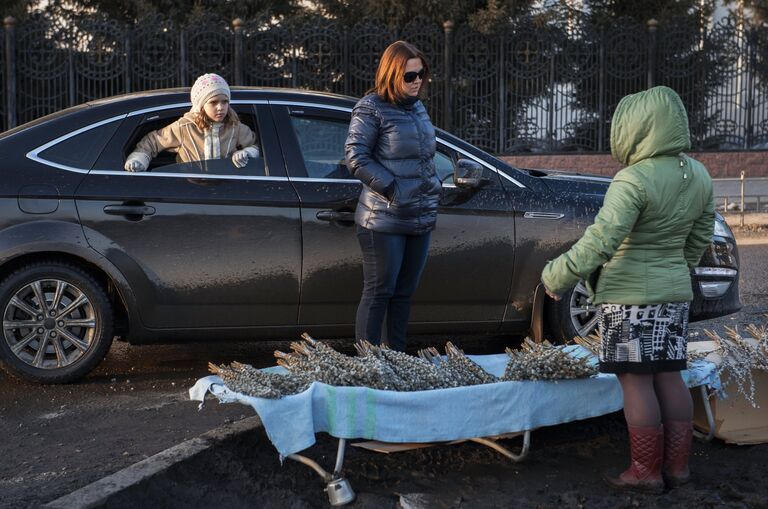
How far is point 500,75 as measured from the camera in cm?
1803

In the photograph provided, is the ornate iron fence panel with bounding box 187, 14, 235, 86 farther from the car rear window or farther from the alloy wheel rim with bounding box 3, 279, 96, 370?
the alloy wheel rim with bounding box 3, 279, 96, 370

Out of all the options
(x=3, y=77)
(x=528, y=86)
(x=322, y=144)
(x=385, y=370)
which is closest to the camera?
(x=385, y=370)

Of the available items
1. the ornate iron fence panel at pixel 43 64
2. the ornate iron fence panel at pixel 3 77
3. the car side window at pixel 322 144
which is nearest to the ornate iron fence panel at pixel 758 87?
the ornate iron fence panel at pixel 43 64

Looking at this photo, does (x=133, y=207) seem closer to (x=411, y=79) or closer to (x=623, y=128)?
(x=411, y=79)

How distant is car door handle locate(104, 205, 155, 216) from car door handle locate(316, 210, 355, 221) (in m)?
0.94

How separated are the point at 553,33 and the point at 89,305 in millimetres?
13639

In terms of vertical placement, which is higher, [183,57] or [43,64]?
[183,57]

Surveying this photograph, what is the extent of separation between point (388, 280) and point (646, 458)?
5.80 feet

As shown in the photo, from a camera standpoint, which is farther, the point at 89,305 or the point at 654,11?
the point at 654,11

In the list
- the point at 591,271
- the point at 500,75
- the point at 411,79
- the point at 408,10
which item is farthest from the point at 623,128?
the point at 408,10

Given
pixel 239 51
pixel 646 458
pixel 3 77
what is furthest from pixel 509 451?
pixel 3 77

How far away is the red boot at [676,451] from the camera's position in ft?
13.8

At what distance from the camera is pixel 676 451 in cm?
421

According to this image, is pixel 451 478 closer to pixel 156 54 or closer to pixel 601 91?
pixel 156 54
